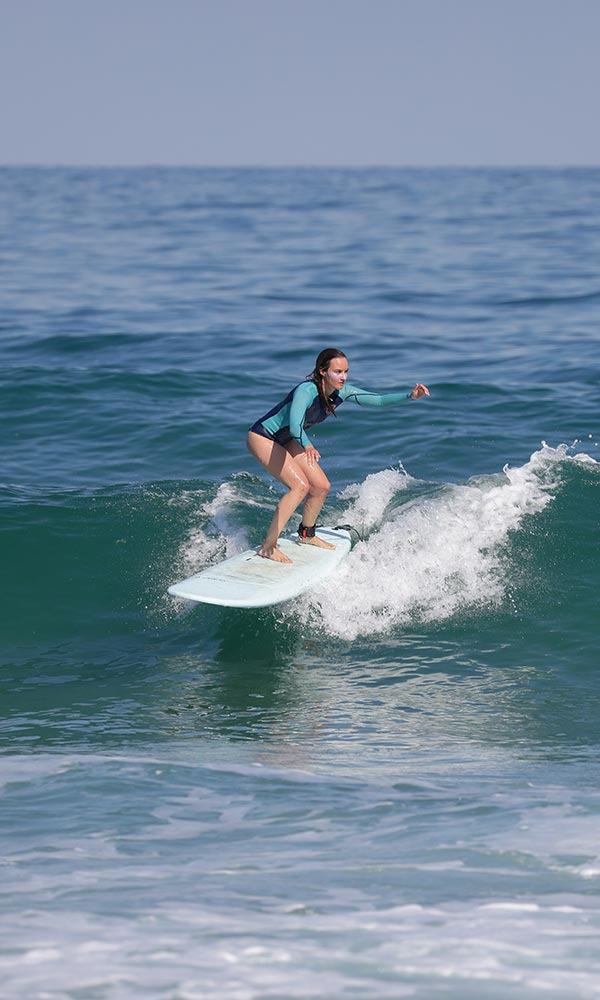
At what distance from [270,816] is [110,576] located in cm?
572

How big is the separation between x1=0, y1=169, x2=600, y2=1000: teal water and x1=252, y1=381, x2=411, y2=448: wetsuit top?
4.78 feet

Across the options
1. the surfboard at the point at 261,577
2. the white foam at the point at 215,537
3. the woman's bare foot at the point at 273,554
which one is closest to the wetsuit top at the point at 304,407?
the woman's bare foot at the point at 273,554

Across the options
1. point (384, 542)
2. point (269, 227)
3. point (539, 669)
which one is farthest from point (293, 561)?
point (269, 227)

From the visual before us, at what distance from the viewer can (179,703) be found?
844 centimetres

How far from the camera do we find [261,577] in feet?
31.2

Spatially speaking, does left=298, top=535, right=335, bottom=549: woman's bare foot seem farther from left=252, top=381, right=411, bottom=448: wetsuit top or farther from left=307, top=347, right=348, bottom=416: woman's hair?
left=307, top=347, right=348, bottom=416: woman's hair

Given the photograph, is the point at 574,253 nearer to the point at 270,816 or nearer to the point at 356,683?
the point at 356,683

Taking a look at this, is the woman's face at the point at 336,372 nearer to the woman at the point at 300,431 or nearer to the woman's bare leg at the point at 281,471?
the woman at the point at 300,431

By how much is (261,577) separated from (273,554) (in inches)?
16.1

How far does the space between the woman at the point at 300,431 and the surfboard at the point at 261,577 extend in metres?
0.18

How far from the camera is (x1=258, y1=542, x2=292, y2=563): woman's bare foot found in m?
9.85

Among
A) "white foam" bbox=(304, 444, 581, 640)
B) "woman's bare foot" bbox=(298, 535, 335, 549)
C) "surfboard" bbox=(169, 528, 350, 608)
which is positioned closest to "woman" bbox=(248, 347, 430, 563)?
"surfboard" bbox=(169, 528, 350, 608)

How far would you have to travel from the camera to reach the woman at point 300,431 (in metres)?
9.15

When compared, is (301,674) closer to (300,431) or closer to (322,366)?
(300,431)
